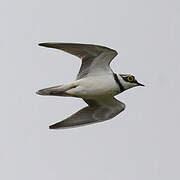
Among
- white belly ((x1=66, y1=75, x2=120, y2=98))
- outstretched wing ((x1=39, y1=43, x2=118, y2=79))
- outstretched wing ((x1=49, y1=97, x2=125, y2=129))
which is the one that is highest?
outstretched wing ((x1=39, y1=43, x2=118, y2=79))

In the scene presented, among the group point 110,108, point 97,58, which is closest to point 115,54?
point 97,58

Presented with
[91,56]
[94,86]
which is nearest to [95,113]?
[94,86]

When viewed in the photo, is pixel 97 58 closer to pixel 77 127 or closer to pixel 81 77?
pixel 81 77

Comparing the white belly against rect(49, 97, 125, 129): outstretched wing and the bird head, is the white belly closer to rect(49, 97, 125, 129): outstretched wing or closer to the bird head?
the bird head

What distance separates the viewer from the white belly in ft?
58.3

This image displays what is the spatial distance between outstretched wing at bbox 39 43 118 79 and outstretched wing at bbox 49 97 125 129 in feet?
3.32

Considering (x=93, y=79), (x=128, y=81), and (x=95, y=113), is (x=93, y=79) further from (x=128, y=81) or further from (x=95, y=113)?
(x=95, y=113)

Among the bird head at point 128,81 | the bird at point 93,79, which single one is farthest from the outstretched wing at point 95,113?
the bird head at point 128,81

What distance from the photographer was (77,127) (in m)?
18.5

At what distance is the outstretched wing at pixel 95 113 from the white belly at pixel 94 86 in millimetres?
779

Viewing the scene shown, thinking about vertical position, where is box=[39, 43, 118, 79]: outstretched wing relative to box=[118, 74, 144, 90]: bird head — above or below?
above

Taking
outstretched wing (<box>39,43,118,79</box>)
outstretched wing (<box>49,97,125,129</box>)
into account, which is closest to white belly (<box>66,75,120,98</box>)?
outstretched wing (<box>39,43,118,79</box>)

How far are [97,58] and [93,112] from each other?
6.14ft

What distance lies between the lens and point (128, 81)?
1816 centimetres
